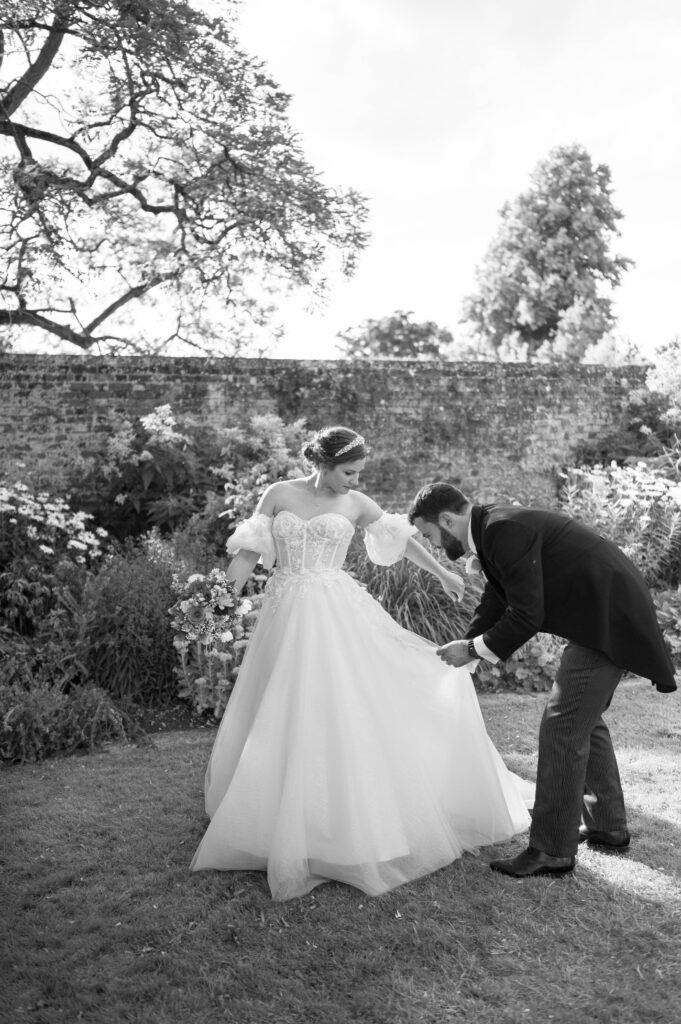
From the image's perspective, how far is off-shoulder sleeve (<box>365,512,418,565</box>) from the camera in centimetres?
462

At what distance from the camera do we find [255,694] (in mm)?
4203

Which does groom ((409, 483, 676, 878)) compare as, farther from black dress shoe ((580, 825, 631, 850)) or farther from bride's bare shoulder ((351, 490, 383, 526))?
bride's bare shoulder ((351, 490, 383, 526))

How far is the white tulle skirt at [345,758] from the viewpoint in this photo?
3605 mm

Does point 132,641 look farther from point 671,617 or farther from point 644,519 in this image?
point 644,519

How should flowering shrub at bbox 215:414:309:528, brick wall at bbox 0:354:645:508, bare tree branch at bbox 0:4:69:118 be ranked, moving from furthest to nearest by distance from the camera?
bare tree branch at bbox 0:4:69:118 < brick wall at bbox 0:354:645:508 < flowering shrub at bbox 215:414:309:528

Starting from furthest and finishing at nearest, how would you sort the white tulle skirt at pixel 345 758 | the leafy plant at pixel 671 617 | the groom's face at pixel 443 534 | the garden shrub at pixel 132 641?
the leafy plant at pixel 671 617 < the garden shrub at pixel 132 641 < the groom's face at pixel 443 534 < the white tulle skirt at pixel 345 758

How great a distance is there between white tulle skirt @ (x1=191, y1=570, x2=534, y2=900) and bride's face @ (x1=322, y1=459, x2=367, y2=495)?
42 centimetres

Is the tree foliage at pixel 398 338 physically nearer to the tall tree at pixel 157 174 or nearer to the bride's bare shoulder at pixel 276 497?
the tall tree at pixel 157 174

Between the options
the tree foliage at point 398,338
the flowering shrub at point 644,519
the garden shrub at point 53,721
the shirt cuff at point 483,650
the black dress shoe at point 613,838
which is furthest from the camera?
the tree foliage at point 398,338

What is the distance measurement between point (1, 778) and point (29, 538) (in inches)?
116

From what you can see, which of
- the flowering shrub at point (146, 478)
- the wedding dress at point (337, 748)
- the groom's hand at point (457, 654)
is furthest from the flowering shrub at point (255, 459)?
the groom's hand at point (457, 654)

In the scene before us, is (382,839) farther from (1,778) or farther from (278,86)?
(278,86)

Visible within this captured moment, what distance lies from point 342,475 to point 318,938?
6.56ft

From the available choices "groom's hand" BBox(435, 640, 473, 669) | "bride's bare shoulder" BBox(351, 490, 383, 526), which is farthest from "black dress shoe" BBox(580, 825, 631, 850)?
"bride's bare shoulder" BBox(351, 490, 383, 526)
